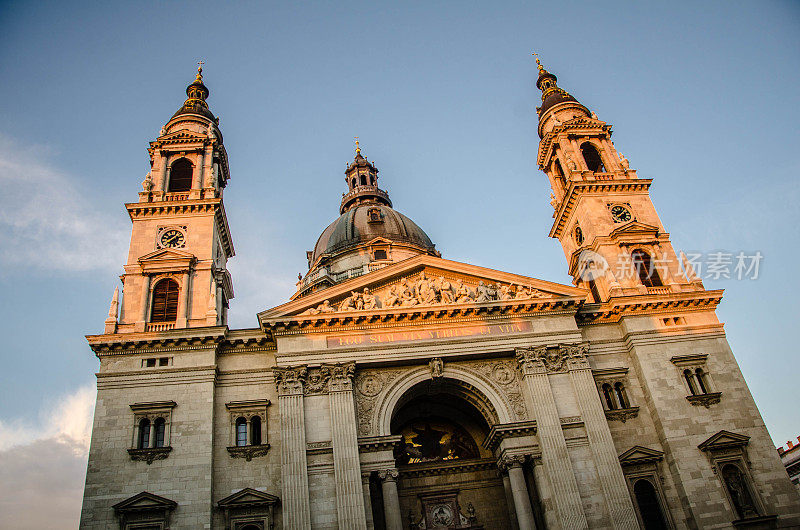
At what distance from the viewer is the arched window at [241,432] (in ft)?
86.1

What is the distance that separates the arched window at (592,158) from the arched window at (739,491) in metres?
18.8

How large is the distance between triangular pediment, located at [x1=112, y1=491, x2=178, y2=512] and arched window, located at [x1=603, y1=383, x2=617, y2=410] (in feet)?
61.4

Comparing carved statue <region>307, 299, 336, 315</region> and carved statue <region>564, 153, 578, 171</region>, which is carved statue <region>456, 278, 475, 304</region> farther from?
carved statue <region>564, 153, 578, 171</region>

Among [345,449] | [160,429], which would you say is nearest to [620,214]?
[345,449]

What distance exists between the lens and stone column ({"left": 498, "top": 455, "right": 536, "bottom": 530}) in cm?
2466

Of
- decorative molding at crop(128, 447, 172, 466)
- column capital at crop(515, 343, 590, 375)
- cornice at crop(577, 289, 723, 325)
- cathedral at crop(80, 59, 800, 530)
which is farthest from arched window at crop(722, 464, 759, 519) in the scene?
decorative molding at crop(128, 447, 172, 466)

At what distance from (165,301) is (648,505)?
928 inches

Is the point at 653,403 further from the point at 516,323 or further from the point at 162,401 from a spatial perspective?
the point at 162,401

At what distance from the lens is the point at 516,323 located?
28812 mm

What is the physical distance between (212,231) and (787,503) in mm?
28855

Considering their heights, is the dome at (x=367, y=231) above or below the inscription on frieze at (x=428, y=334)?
above

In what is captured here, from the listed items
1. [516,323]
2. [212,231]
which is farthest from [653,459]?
[212,231]

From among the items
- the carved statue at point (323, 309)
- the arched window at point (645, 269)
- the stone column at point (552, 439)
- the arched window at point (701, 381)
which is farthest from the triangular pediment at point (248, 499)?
the arched window at point (645, 269)

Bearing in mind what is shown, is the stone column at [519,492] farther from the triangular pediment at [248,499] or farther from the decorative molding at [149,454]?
the decorative molding at [149,454]
